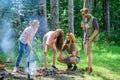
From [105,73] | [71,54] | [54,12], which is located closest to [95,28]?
[71,54]

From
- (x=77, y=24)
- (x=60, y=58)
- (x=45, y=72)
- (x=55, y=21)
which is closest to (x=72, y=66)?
(x=60, y=58)

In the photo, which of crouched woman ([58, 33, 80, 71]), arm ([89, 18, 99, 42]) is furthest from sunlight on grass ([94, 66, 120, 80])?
arm ([89, 18, 99, 42])

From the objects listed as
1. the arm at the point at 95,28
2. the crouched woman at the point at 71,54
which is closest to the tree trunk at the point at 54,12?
the crouched woman at the point at 71,54

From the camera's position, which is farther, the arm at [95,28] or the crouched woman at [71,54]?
the crouched woman at [71,54]

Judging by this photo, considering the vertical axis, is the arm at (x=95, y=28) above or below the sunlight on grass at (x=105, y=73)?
above

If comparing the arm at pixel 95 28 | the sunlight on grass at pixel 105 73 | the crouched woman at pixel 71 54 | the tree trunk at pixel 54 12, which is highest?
the tree trunk at pixel 54 12

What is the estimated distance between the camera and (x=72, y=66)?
12.1 meters

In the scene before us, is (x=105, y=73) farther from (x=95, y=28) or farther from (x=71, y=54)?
(x=95, y=28)

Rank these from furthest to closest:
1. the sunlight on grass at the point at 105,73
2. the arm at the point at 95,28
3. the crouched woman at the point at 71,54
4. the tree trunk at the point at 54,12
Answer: the tree trunk at the point at 54,12, the crouched woman at the point at 71,54, the arm at the point at 95,28, the sunlight on grass at the point at 105,73

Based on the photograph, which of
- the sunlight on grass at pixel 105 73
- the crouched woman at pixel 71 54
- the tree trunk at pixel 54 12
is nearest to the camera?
the sunlight on grass at pixel 105 73

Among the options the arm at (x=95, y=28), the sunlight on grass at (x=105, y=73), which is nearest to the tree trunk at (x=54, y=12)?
the sunlight on grass at (x=105, y=73)

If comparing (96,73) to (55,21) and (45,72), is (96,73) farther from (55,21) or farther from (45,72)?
(55,21)

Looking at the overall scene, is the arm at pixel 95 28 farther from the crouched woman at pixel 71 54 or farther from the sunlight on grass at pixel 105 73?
the sunlight on grass at pixel 105 73

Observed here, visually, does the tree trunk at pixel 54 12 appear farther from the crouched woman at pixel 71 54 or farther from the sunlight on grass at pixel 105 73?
the crouched woman at pixel 71 54
